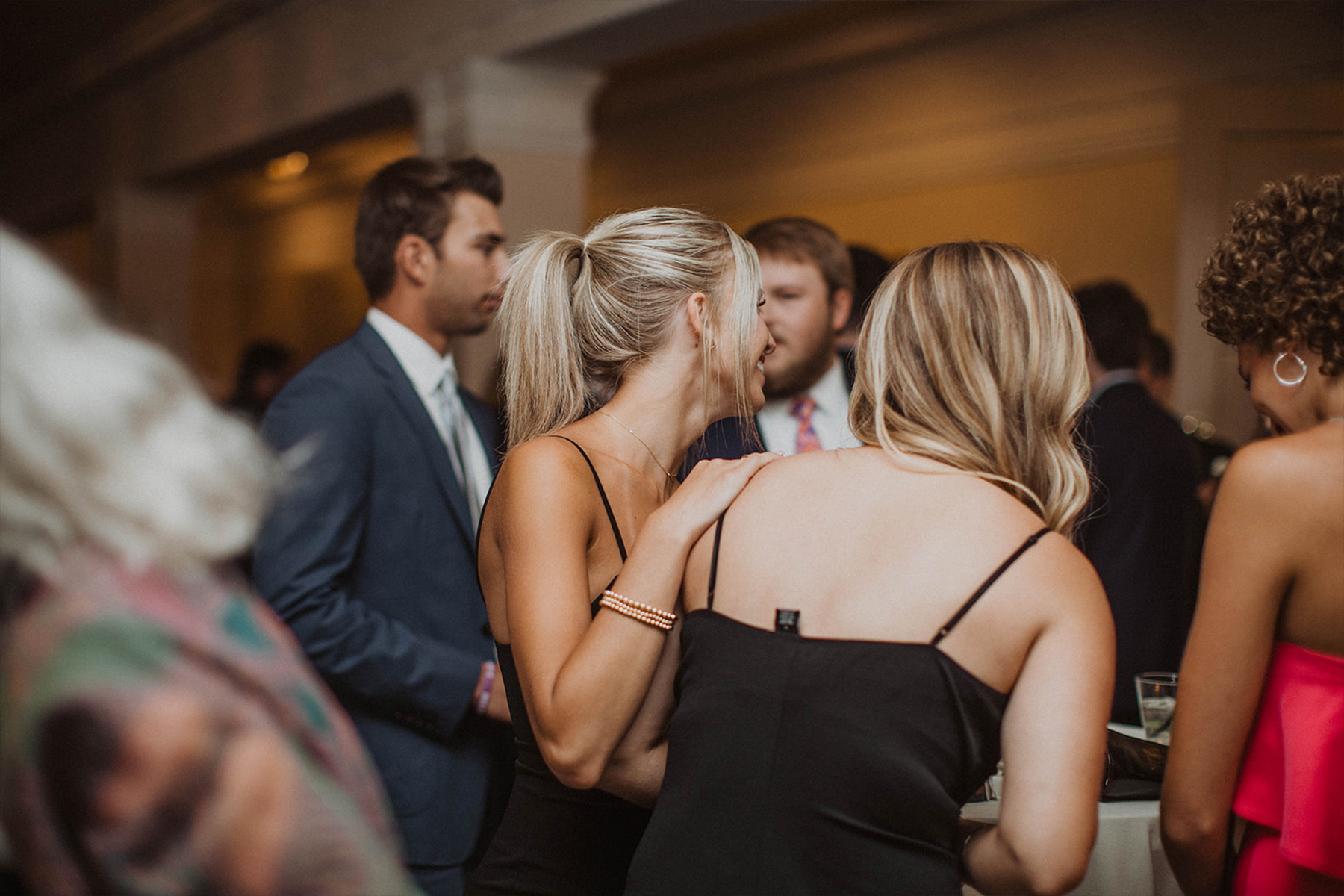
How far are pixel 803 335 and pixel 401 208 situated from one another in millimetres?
1040

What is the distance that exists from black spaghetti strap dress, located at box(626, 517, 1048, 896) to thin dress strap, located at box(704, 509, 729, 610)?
0.07 meters

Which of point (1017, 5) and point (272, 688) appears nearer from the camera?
point (272, 688)

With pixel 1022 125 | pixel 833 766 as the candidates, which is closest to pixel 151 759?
pixel 833 766

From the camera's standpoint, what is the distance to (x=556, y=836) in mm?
1497

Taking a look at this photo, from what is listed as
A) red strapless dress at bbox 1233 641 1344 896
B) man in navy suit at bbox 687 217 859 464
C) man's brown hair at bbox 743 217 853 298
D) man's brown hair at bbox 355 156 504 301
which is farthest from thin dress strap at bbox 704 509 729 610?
man's brown hair at bbox 743 217 853 298

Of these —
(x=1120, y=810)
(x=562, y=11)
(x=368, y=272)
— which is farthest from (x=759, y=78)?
(x=1120, y=810)

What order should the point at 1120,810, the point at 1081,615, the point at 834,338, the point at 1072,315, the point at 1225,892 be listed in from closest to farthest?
the point at 1081,615
the point at 1072,315
the point at 1225,892
the point at 1120,810
the point at 834,338

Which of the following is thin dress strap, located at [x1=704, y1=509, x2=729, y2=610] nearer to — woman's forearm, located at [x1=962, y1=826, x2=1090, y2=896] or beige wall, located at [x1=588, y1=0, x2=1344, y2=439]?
woman's forearm, located at [x1=962, y1=826, x2=1090, y2=896]

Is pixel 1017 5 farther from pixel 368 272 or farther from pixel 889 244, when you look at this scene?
pixel 368 272

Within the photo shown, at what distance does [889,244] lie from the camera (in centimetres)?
660

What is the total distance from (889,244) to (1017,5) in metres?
1.48

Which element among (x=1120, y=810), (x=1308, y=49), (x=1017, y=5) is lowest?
(x=1120, y=810)

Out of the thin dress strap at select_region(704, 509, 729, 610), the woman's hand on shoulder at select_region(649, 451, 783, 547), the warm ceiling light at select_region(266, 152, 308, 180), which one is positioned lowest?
the thin dress strap at select_region(704, 509, 729, 610)

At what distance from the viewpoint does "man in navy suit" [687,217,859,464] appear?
2.86 meters
